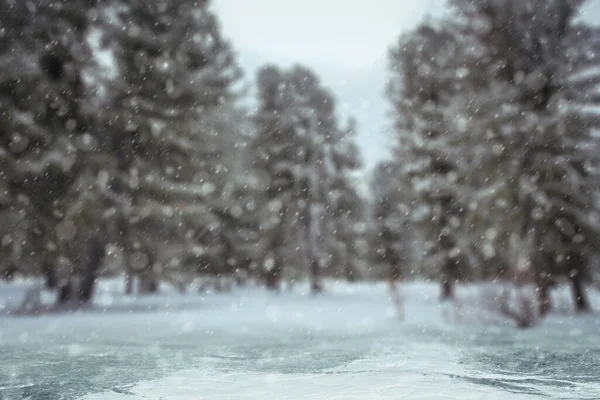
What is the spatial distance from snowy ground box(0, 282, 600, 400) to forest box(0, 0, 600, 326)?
2.56 meters

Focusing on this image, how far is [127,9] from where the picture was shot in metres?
18.6

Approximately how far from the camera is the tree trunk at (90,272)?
1878 centimetres

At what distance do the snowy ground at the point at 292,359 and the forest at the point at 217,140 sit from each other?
256cm

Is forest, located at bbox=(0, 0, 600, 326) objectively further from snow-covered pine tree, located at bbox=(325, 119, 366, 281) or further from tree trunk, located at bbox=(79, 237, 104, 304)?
snow-covered pine tree, located at bbox=(325, 119, 366, 281)

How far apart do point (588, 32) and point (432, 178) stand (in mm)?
8817

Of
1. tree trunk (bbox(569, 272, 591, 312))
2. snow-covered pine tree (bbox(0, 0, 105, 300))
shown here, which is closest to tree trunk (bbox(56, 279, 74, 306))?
snow-covered pine tree (bbox(0, 0, 105, 300))

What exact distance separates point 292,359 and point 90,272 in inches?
518

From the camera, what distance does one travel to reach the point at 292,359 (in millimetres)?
8039

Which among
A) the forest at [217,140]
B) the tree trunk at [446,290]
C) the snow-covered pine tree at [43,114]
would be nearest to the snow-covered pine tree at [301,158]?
the forest at [217,140]

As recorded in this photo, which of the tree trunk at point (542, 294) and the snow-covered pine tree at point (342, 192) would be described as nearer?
the tree trunk at point (542, 294)

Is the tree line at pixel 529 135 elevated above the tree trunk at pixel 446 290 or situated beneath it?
elevated above

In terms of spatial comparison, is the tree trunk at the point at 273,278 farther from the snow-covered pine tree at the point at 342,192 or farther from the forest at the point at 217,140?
the forest at the point at 217,140

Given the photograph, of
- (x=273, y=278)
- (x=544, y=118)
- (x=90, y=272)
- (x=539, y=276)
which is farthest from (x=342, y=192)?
(x=544, y=118)

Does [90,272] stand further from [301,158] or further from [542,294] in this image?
[542,294]
